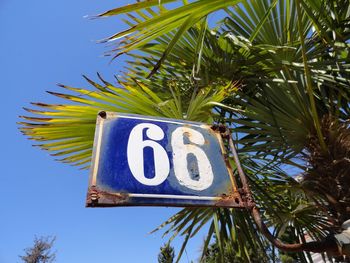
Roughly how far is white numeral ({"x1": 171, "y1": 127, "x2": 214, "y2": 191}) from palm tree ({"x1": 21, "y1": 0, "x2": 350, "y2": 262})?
465mm

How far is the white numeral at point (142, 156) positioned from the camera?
85 centimetres

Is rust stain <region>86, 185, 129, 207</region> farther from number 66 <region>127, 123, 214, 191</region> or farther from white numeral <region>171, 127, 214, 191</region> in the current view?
white numeral <region>171, 127, 214, 191</region>

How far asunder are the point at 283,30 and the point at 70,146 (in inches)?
67.0

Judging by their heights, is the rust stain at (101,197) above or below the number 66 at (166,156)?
below

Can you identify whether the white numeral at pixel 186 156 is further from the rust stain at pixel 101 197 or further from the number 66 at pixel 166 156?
the rust stain at pixel 101 197

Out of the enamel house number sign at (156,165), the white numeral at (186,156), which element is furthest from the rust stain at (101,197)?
the white numeral at (186,156)

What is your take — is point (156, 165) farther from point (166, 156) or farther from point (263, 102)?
point (263, 102)

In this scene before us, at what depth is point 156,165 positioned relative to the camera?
2.91 ft

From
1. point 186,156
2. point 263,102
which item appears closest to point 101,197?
point 186,156

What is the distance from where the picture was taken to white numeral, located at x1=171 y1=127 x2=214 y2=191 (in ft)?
2.89

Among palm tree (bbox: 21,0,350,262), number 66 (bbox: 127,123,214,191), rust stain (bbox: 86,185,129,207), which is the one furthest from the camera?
palm tree (bbox: 21,0,350,262)

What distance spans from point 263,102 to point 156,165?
4.72 ft

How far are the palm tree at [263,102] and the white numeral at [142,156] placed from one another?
427 mm

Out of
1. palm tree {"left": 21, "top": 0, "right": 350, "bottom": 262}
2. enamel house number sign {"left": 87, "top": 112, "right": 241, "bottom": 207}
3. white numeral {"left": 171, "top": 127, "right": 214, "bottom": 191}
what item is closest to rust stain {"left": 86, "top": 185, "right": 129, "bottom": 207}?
enamel house number sign {"left": 87, "top": 112, "right": 241, "bottom": 207}
